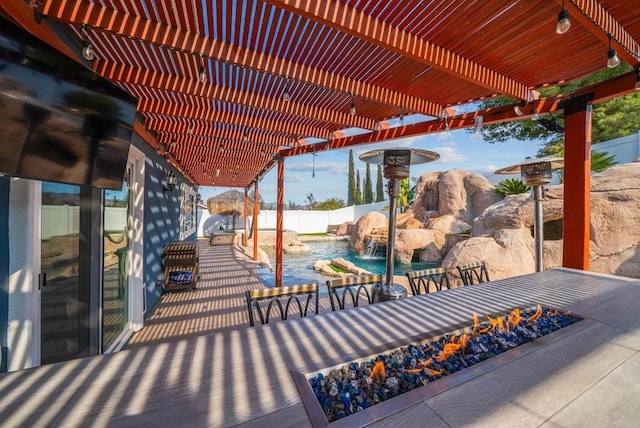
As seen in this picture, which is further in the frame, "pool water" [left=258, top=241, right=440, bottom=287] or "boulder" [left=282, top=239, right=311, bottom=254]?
"boulder" [left=282, top=239, right=311, bottom=254]

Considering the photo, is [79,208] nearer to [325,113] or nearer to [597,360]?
[325,113]

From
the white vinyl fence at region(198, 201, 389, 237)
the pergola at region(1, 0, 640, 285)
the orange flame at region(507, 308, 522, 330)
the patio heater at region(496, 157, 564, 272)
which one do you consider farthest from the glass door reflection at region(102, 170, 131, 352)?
the white vinyl fence at region(198, 201, 389, 237)

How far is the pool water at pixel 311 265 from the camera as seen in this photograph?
21.1ft

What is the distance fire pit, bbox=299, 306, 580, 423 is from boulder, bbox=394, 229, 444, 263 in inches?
341

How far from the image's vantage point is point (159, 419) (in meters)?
0.79

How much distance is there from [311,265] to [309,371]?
25.7 feet

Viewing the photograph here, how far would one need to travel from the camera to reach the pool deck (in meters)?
0.81

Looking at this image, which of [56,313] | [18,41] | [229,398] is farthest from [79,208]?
[229,398]

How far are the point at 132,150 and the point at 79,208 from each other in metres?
1.20

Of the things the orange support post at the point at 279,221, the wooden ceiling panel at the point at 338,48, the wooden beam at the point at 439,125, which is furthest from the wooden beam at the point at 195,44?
the orange support post at the point at 279,221

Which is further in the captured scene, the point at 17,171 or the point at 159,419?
the point at 17,171

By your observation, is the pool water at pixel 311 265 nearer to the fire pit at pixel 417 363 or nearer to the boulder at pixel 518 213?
the boulder at pixel 518 213

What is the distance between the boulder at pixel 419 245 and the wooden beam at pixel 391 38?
8190mm

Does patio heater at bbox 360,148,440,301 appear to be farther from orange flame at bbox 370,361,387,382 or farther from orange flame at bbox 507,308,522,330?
orange flame at bbox 370,361,387,382
